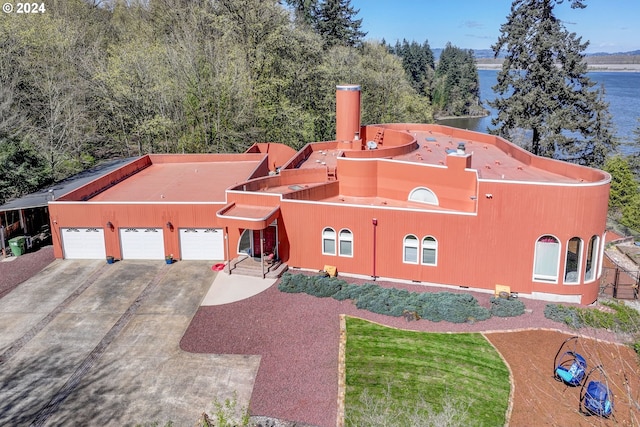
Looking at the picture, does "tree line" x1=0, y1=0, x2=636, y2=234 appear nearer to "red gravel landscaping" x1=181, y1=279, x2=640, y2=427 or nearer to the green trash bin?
the green trash bin

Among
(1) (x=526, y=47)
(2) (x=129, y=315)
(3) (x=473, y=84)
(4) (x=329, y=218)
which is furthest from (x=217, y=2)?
(3) (x=473, y=84)

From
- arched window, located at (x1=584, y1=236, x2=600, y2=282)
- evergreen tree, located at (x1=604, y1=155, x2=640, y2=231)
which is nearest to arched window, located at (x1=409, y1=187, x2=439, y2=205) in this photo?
arched window, located at (x1=584, y1=236, x2=600, y2=282)

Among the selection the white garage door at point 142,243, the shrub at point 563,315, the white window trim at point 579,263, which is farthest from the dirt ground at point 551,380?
the white garage door at point 142,243

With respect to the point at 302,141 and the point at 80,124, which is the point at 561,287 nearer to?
the point at 302,141

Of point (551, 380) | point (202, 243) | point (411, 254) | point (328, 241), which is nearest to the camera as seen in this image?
point (551, 380)

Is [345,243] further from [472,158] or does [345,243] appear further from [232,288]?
[472,158]

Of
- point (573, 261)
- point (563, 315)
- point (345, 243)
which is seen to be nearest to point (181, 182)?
point (345, 243)
